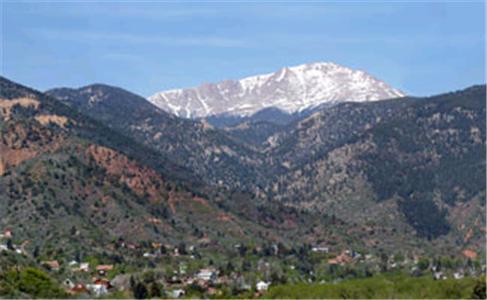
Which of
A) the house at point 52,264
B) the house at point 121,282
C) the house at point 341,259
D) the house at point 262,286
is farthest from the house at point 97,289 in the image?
the house at point 341,259

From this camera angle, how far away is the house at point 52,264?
412 ft

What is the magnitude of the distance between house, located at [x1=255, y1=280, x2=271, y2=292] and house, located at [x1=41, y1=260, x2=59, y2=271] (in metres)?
23.1

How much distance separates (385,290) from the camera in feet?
350

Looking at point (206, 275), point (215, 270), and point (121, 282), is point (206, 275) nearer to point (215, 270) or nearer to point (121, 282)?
point (215, 270)

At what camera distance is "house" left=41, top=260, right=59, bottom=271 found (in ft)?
412

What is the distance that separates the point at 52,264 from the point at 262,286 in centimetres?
2465

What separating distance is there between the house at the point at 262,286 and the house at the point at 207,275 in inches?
323

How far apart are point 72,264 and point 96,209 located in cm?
2824

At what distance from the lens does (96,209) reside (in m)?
163

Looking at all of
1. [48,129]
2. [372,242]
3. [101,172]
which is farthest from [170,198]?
[372,242]

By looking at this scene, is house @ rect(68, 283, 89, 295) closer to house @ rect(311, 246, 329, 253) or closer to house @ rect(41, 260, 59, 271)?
house @ rect(41, 260, 59, 271)

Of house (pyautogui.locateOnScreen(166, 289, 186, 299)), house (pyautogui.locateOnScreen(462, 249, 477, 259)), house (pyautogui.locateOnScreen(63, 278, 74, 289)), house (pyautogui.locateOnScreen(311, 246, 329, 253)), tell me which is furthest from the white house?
house (pyautogui.locateOnScreen(462, 249, 477, 259))

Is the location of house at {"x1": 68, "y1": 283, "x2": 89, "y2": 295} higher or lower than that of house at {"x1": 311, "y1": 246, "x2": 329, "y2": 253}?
lower

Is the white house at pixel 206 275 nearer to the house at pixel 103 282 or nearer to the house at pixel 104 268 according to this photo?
the house at pixel 104 268
